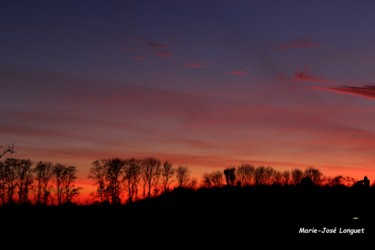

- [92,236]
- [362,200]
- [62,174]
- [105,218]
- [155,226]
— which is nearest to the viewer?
[92,236]

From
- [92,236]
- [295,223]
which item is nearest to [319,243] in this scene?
[295,223]

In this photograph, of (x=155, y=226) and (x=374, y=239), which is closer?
(x=374, y=239)

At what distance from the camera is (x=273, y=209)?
38844mm

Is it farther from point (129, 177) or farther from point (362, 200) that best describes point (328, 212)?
point (129, 177)

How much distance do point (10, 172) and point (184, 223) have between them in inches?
2867

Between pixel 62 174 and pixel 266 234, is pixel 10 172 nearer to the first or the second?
pixel 62 174

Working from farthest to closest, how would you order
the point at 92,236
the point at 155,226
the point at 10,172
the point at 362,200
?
the point at 10,172, the point at 362,200, the point at 155,226, the point at 92,236

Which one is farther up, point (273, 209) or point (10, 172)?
point (10, 172)

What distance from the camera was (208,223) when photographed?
3575cm

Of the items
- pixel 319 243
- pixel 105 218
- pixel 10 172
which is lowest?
pixel 319 243

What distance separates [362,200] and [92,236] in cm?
2571

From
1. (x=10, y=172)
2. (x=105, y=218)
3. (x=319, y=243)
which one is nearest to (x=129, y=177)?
(x=10, y=172)

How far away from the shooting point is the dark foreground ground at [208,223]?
3103cm

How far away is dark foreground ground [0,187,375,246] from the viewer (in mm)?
31031
